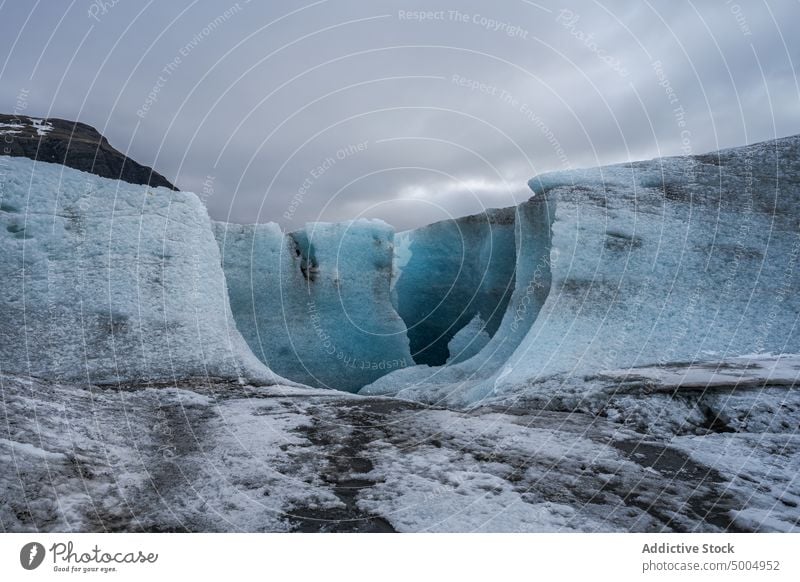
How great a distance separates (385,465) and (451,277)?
20007 mm

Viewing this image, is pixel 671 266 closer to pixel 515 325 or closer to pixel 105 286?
pixel 515 325

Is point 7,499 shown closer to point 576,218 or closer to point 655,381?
point 655,381

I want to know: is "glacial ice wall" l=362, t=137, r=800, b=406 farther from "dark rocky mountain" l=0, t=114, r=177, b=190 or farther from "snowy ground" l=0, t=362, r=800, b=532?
"dark rocky mountain" l=0, t=114, r=177, b=190

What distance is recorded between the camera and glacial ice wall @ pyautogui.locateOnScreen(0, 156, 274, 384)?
8305 mm

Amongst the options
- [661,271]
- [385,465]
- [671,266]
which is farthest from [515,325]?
[385,465]

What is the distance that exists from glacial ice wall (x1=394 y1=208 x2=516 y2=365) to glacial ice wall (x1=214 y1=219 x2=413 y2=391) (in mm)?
4238

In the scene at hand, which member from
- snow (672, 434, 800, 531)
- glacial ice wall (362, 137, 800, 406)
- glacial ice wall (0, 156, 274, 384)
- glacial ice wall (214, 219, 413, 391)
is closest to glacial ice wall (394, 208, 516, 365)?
glacial ice wall (214, 219, 413, 391)

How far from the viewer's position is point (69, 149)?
1732 inches

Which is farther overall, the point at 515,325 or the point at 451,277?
the point at 451,277
